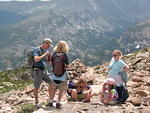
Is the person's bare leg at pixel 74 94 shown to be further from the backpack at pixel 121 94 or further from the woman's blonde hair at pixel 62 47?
the woman's blonde hair at pixel 62 47

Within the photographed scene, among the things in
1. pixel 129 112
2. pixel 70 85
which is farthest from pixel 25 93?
pixel 129 112

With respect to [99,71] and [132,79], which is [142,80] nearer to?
[132,79]

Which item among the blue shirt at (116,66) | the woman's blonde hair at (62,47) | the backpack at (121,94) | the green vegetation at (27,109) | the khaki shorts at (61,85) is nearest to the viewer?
the woman's blonde hair at (62,47)

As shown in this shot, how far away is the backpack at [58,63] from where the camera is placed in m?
16.6

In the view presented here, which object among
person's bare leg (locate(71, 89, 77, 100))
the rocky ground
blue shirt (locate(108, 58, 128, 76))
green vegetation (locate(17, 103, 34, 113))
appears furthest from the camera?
person's bare leg (locate(71, 89, 77, 100))

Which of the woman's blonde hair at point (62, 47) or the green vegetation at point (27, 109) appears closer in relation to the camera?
the woman's blonde hair at point (62, 47)

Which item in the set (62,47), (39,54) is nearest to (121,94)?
(62,47)

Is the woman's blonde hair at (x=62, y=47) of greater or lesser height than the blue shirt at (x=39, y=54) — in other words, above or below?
above

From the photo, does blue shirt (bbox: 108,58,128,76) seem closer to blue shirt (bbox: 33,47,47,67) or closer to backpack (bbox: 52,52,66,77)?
backpack (bbox: 52,52,66,77)

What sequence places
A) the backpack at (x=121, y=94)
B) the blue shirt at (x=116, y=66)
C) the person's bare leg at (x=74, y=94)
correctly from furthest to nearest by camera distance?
the person's bare leg at (x=74, y=94), the blue shirt at (x=116, y=66), the backpack at (x=121, y=94)

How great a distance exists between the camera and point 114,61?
1820cm

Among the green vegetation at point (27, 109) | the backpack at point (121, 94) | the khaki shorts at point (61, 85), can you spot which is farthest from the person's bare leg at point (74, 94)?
the green vegetation at point (27, 109)

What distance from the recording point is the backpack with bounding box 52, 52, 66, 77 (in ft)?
54.5

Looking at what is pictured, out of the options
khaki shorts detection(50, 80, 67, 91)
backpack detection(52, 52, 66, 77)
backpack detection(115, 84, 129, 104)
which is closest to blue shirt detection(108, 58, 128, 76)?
backpack detection(115, 84, 129, 104)
